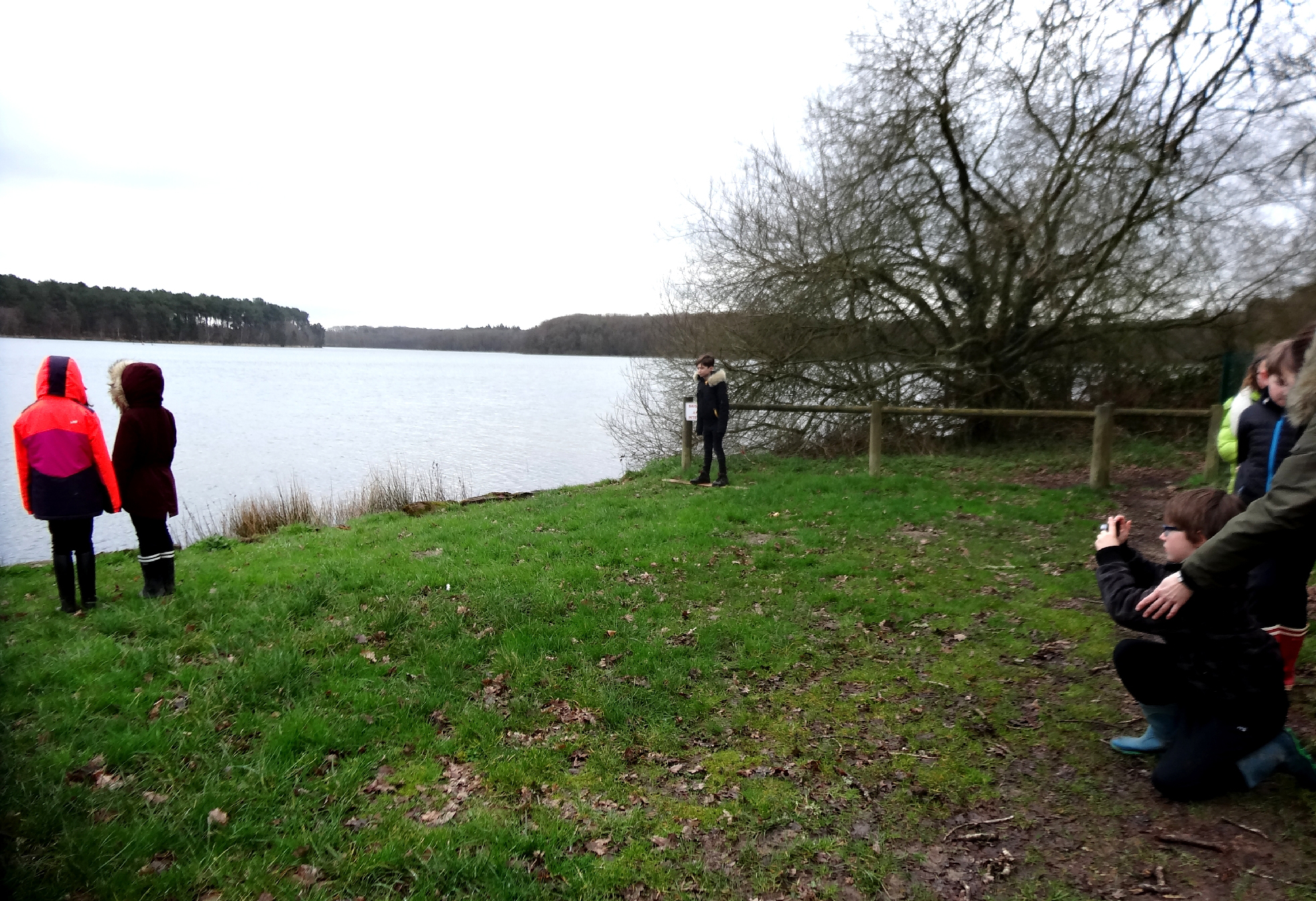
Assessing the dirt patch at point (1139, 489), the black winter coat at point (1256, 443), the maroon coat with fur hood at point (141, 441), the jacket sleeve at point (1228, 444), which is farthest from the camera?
the dirt patch at point (1139, 489)

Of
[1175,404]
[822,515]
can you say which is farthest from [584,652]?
[1175,404]

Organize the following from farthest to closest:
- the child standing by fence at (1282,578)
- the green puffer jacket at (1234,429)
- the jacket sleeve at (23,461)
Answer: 1. the jacket sleeve at (23,461)
2. the green puffer jacket at (1234,429)
3. the child standing by fence at (1282,578)

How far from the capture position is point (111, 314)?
7359 millimetres

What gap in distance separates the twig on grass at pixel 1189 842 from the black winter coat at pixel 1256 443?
2.03m

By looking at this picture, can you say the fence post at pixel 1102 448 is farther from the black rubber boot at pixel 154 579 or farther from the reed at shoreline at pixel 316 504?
the black rubber boot at pixel 154 579

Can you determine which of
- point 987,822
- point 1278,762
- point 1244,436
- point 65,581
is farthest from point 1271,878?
point 65,581

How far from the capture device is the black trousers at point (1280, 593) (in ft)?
11.8

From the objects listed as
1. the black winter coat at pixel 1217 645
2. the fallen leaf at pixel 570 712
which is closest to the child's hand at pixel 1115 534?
the black winter coat at pixel 1217 645

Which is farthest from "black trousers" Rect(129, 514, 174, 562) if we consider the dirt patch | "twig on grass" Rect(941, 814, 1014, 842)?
the dirt patch

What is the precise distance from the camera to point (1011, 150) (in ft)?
43.3

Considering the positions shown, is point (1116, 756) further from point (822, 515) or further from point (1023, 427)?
point (1023, 427)

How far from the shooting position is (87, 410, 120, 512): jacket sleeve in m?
5.80

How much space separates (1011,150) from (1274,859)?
13.4m

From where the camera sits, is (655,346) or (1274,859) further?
(655,346)
